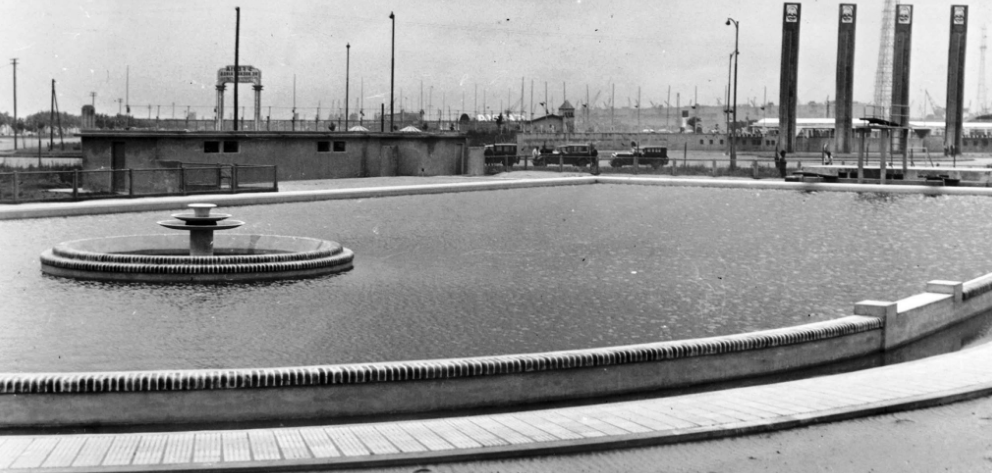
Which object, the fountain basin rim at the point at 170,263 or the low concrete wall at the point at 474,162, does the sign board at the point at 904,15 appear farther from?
the fountain basin rim at the point at 170,263

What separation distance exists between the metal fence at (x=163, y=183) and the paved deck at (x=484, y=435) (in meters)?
21.9

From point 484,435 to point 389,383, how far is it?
6.38ft

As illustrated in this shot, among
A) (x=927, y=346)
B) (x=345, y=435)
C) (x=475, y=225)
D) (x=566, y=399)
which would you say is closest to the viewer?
(x=345, y=435)

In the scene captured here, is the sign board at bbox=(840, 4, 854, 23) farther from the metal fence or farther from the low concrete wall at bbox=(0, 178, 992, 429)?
the low concrete wall at bbox=(0, 178, 992, 429)

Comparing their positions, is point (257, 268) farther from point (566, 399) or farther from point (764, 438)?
point (764, 438)

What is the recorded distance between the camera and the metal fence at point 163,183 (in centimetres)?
2947

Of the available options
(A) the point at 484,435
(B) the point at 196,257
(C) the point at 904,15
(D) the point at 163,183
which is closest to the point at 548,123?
(C) the point at 904,15

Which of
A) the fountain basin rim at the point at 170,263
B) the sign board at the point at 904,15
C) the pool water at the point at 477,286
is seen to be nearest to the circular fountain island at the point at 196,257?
the fountain basin rim at the point at 170,263

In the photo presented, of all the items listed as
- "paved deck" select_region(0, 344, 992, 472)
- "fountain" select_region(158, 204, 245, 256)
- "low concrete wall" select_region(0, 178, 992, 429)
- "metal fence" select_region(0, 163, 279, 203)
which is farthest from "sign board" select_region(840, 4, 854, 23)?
"paved deck" select_region(0, 344, 992, 472)

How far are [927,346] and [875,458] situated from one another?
6.51 meters

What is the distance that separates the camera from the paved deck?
7.18m

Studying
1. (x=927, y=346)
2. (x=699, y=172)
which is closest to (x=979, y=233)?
(x=927, y=346)

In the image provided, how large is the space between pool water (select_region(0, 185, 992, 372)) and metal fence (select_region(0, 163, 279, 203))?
2746 millimetres

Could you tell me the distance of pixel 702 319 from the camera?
14.1 meters
